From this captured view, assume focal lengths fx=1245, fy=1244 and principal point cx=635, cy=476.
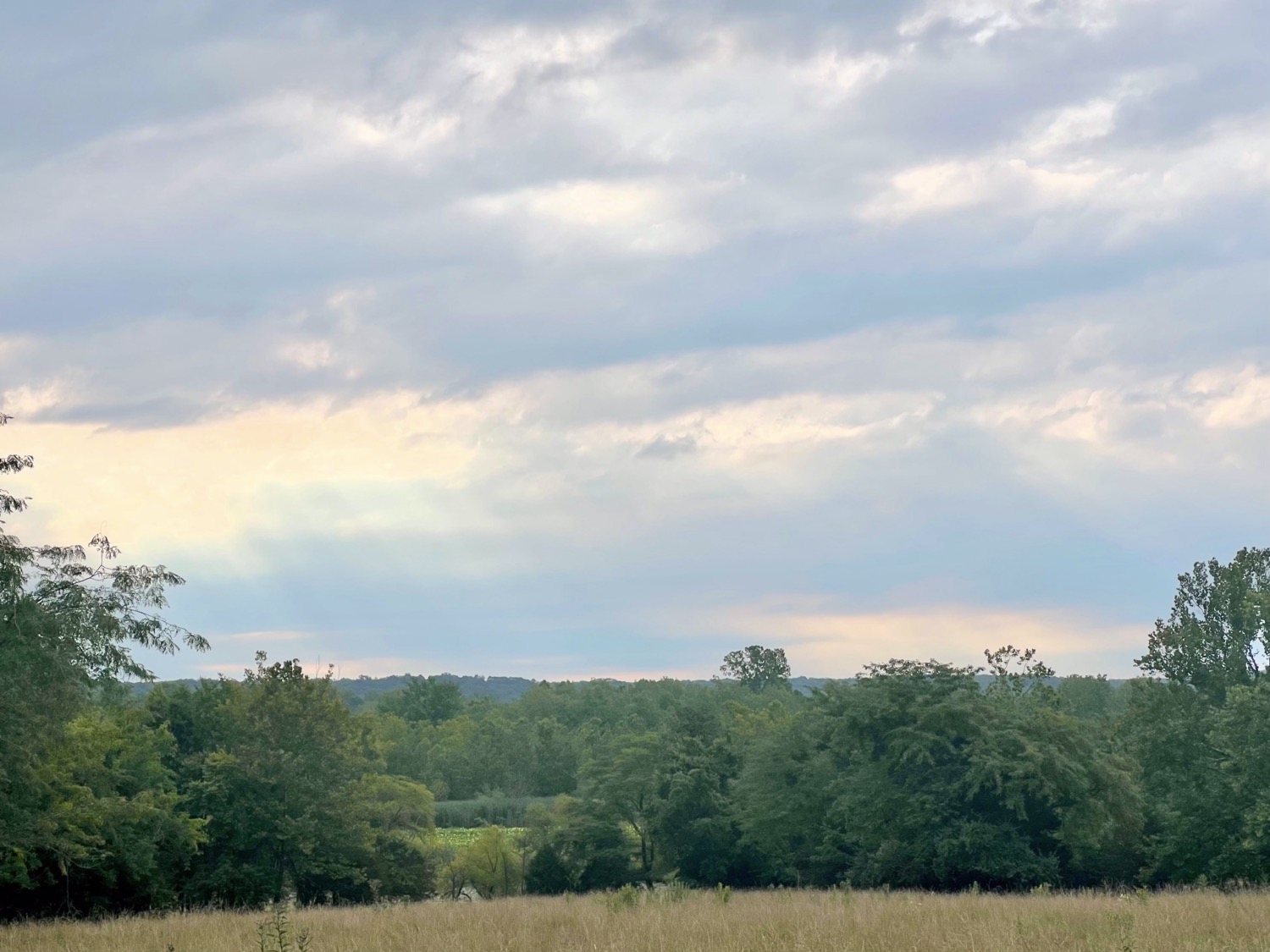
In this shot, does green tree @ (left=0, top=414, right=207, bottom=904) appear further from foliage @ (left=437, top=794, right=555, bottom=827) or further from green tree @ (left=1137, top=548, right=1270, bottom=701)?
foliage @ (left=437, top=794, right=555, bottom=827)

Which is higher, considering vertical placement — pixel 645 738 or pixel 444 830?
pixel 645 738

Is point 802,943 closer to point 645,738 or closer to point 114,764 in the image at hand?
point 114,764

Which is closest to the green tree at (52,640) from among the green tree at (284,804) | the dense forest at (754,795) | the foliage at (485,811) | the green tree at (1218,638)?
the dense forest at (754,795)

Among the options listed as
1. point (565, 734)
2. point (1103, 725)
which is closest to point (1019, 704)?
point (1103, 725)

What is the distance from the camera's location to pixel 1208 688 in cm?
6041

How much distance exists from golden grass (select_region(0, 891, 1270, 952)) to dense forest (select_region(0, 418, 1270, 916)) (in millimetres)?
6559

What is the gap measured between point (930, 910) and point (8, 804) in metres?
20.4

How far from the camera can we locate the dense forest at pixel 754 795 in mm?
42531

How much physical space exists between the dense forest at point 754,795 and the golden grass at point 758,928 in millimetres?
6559

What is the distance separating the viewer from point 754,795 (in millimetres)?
60406

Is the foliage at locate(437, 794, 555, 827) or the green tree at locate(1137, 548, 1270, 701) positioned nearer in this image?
the green tree at locate(1137, 548, 1270, 701)

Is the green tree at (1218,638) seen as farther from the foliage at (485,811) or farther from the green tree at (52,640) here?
the foliage at (485,811)

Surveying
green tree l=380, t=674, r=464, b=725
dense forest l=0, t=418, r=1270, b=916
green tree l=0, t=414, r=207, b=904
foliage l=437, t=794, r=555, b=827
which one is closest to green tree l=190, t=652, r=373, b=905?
dense forest l=0, t=418, r=1270, b=916

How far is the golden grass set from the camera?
14.4m
